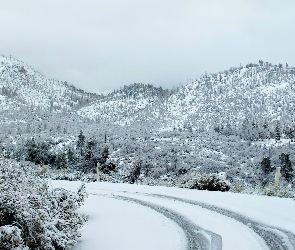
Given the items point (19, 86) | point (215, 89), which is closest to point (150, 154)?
point (215, 89)

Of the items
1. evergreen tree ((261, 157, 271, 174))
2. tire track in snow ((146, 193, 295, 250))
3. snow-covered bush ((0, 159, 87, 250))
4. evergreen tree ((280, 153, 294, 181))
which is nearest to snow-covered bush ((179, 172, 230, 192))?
tire track in snow ((146, 193, 295, 250))

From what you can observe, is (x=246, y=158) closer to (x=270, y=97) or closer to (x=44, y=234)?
(x=44, y=234)

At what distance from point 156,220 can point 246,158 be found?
115 feet

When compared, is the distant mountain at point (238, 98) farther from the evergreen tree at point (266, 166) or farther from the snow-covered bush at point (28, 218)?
the snow-covered bush at point (28, 218)

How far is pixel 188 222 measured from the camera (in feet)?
29.5

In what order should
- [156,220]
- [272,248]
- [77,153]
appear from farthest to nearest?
[77,153], [156,220], [272,248]

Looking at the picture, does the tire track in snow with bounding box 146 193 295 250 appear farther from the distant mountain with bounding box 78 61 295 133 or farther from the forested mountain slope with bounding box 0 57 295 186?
the distant mountain with bounding box 78 61 295 133

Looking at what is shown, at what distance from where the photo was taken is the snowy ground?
6836mm

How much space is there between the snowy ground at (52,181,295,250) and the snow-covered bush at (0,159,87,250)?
0.69 meters

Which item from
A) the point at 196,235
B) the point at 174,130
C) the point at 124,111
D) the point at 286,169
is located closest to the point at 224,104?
the point at 174,130

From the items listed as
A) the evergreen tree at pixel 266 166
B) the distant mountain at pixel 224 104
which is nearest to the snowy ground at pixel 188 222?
the evergreen tree at pixel 266 166

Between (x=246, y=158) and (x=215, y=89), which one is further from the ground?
(x=215, y=89)

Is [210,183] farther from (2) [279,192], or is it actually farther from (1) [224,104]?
(1) [224,104]

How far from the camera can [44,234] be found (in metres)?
5.41
